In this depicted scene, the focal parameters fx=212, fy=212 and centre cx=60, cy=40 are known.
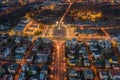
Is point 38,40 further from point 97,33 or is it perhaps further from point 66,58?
point 97,33

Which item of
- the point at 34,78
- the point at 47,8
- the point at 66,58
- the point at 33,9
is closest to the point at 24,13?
the point at 33,9

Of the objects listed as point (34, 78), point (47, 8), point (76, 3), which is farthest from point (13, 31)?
point (76, 3)

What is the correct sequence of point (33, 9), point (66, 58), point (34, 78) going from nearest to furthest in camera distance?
point (34, 78)
point (66, 58)
point (33, 9)

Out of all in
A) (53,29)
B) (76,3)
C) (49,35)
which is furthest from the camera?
(76,3)

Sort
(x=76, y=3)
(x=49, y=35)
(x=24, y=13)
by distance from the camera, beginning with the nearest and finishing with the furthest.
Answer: (x=49, y=35) → (x=24, y=13) → (x=76, y=3)

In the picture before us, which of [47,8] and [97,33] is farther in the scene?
[47,8]

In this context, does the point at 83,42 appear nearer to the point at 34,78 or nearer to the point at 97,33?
the point at 97,33
